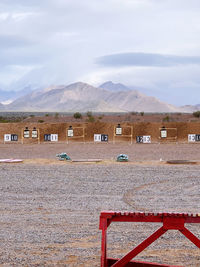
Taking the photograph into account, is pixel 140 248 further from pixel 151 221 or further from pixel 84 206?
pixel 84 206

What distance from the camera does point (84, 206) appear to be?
12867 millimetres

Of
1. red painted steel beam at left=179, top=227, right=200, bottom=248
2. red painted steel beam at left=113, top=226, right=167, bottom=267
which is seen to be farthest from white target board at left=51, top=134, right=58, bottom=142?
red painted steel beam at left=179, top=227, right=200, bottom=248

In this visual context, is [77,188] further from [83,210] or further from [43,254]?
[43,254]

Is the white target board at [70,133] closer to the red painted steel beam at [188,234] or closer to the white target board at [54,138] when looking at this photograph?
the white target board at [54,138]

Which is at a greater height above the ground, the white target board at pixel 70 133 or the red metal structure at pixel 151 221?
the white target board at pixel 70 133

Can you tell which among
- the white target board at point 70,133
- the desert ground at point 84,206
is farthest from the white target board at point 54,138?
the desert ground at point 84,206

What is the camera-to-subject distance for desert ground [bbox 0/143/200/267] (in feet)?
27.3

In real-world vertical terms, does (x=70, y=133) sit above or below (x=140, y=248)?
above

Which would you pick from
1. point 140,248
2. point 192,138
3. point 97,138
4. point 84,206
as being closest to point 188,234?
point 140,248

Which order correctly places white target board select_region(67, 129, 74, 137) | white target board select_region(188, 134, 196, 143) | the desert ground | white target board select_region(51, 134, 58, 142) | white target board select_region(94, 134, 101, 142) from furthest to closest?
white target board select_region(67, 129, 74, 137) → white target board select_region(51, 134, 58, 142) → white target board select_region(94, 134, 101, 142) → white target board select_region(188, 134, 196, 143) → the desert ground

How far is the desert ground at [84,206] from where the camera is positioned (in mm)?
8328

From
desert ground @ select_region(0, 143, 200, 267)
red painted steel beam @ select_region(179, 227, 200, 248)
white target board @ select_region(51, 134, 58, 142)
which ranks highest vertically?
white target board @ select_region(51, 134, 58, 142)

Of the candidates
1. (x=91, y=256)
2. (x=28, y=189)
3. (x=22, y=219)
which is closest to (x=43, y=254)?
(x=91, y=256)

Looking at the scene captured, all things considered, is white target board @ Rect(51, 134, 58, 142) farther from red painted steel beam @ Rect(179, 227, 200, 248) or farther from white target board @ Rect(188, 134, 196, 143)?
red painted steel beam @ Rect(179, 227, 200, 248)
